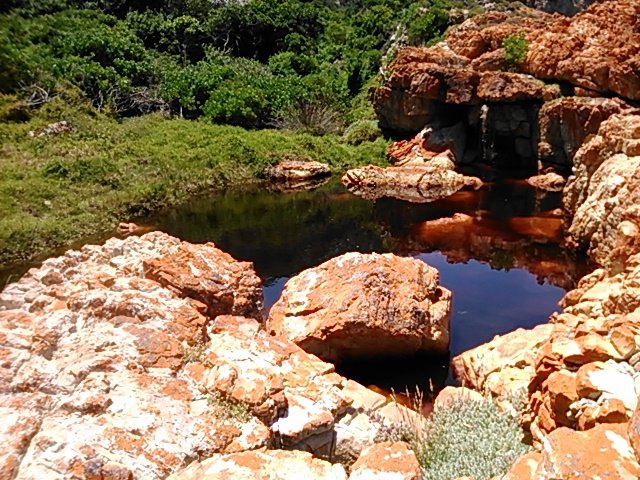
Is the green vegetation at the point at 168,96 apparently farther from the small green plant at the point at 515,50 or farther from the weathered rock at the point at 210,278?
the weathered rock at the point at 210,278

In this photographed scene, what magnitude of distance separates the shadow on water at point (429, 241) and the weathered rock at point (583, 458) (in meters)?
5.10

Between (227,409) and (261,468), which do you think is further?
(227,409)

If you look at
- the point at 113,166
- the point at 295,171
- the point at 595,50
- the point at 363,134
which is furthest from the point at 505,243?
the point at 363,134

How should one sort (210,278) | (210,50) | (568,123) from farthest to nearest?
(210,50), (568,123), (210,278)

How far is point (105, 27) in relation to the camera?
38.6 metres

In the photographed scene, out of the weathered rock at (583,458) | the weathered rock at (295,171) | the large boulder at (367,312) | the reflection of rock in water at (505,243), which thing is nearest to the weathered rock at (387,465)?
the weathered rock at (583,458)

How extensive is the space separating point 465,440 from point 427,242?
12.2 meters

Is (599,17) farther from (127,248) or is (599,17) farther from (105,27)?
(105,27)

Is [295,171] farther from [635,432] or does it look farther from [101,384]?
[635,432]

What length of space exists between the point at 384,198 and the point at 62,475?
64.6ft

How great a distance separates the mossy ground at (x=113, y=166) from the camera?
18000 mm

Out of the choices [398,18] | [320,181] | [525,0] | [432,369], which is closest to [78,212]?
[320,181]

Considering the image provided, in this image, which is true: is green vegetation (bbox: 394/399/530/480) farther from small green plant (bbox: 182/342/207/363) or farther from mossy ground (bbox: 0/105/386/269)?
mossy ground (bbox: 0/105/386/269)

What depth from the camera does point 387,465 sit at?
525 centimetres
